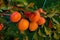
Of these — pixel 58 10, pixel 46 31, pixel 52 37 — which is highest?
pixel 58 10

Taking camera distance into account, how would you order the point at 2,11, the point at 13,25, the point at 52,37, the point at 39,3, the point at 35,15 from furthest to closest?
the point at 39,3 < the point at 52,37 < the point at 13,25 < the point at 2,11 < the point at 35,15

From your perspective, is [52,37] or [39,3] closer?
[52,37]

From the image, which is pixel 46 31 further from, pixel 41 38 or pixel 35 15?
pixel 35 15

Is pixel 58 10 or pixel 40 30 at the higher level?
pixel 58 10

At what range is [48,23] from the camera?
1.00m

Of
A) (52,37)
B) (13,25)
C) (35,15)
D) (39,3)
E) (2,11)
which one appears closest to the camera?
(35,15)

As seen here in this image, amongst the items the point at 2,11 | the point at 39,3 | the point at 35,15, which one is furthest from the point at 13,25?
the point at 39,3

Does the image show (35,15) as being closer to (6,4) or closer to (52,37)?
(6,4)

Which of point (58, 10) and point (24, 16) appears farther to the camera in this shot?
point (58, 10)

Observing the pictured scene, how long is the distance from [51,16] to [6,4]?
29 centimetres

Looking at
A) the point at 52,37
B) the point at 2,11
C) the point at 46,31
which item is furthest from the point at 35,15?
the point at 52,37

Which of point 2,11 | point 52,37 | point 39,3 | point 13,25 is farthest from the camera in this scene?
point 39,3

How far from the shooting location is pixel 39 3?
1.35 meters

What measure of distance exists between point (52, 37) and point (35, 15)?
48 centimetres
